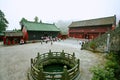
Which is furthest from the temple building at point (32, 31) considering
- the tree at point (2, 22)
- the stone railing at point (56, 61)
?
the stone railing at point (56, 61)

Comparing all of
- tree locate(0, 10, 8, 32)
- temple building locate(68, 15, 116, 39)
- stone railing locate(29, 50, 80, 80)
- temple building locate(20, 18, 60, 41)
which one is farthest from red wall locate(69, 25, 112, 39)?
tree locate(0, 10, 8, 32)

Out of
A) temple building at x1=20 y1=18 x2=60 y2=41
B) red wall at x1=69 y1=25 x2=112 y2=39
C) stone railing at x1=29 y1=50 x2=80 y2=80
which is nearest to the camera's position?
stone railing at x1=29 y1=50 x2=80 y2=80

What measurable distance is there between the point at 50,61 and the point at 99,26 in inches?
1022

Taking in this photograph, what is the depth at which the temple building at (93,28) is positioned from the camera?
3350 cm

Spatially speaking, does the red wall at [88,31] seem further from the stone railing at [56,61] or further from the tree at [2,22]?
the tree at [2,22]

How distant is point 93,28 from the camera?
37.0 metres

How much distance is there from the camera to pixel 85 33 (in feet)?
128

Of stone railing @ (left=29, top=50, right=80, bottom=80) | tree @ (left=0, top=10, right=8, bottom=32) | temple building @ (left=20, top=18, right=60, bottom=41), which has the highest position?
tree @ (left=0, top=10, right=8, bottom=32)

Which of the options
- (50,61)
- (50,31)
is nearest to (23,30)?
(50,31)

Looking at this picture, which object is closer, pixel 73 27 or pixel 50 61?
pixel 50 61

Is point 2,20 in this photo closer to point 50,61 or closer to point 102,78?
point 50,61

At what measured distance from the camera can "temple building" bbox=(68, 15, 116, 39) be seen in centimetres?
3350

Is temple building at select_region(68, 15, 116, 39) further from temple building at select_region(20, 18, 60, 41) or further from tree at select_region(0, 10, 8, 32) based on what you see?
tree at select_region(0, 10, 8, 32)

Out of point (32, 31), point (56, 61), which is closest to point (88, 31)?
point (32, 31)
